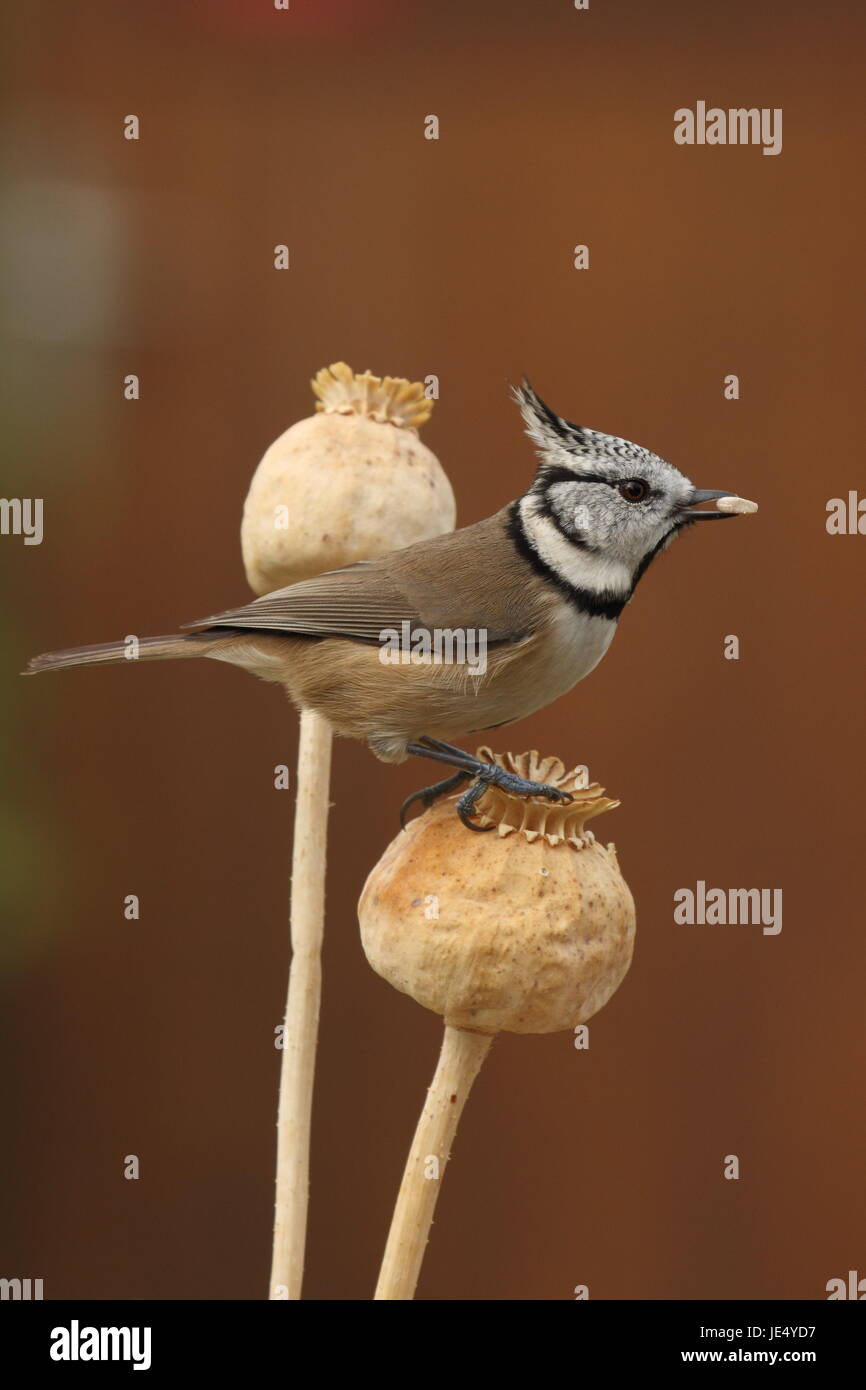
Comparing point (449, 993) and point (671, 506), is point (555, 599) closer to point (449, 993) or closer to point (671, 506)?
point (671, 506)

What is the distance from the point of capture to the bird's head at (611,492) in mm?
805

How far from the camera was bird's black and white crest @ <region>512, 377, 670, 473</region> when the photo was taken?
81 centimetres

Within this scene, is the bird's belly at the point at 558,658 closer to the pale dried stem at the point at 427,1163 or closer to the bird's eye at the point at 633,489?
the bird's eye at the point at 633,489

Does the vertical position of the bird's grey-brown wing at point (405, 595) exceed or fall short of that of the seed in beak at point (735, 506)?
it falls short

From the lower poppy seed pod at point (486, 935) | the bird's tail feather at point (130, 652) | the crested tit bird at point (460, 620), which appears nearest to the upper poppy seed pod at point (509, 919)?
the lower poppy seed pod at point (486, 935)

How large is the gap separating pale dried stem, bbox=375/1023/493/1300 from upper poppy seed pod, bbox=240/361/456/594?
11.2 inches

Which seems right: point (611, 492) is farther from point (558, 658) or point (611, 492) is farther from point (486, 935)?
point (486, 935)

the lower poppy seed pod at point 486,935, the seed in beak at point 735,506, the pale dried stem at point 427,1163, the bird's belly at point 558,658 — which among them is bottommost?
the pale dried stem at point 427,1163

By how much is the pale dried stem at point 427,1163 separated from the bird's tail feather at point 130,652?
0.33m

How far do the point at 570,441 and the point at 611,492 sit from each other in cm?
4

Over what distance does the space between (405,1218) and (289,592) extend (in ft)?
1.26

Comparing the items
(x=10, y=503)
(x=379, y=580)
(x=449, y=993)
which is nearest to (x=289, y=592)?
(x=379, y=580)

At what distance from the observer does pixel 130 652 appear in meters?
0.91

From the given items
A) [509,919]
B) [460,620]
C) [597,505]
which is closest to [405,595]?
[460,620]
